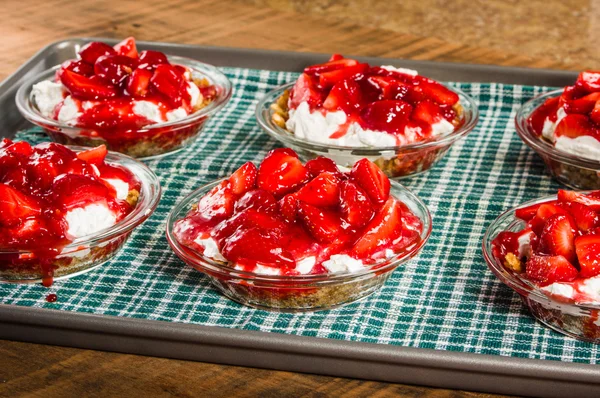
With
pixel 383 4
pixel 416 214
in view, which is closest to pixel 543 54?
pixel 383 4

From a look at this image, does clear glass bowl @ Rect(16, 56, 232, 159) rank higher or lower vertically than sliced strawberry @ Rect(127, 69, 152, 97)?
lower

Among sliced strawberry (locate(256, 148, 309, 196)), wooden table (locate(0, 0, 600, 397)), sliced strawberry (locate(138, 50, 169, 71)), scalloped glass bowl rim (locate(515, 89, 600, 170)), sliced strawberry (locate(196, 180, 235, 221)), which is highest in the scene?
sliced strawberry (locate(256, 148, 309, 196))

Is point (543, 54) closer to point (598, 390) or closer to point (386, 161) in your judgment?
point (386, 161)

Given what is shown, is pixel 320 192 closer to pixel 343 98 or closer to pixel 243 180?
pixel 243 180

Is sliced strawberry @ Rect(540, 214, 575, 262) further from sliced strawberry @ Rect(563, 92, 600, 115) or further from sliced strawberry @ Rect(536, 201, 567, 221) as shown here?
sliced strawberry @ Rect(563, 92, 600, 115)

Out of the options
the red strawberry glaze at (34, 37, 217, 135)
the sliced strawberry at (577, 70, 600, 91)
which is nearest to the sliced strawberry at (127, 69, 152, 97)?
the red strawberry glaze at (34, 37, 217, 135)

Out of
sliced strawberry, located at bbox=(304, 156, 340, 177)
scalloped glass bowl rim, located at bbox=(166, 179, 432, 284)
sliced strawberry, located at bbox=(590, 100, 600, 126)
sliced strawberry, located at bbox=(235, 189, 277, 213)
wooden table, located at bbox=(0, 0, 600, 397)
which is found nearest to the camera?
wooden table, located at bbox=(0, 0, 600, 397)

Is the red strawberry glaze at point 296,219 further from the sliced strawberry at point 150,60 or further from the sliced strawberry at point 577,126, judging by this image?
the sliced strawberry at point 150,60
